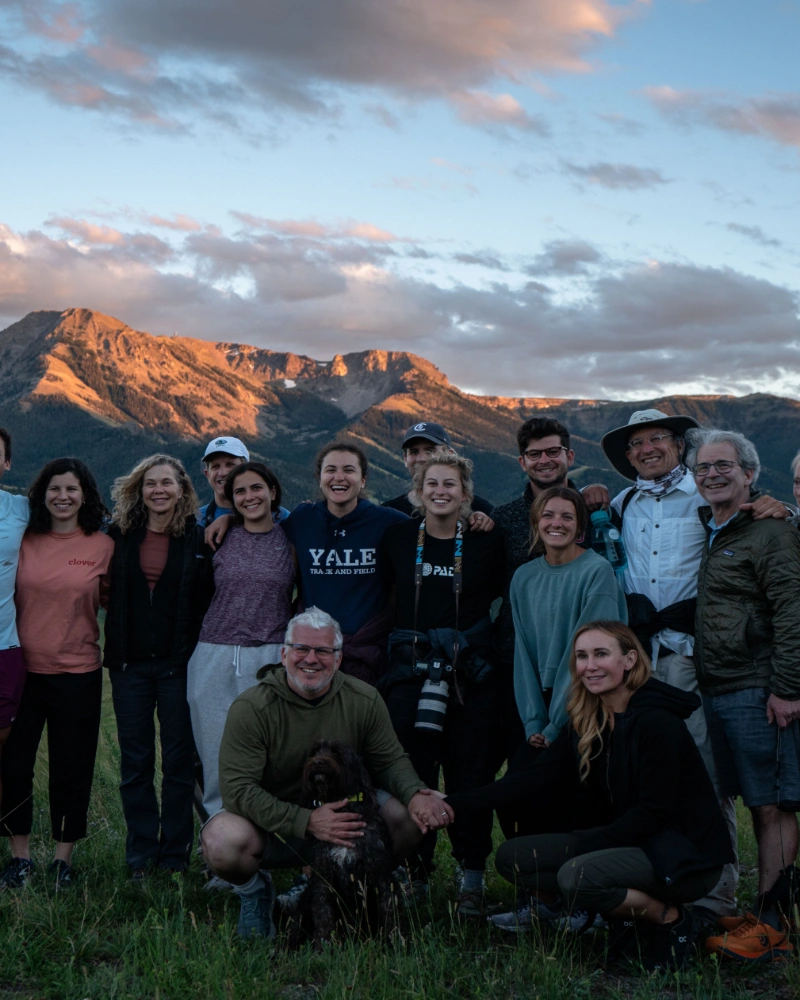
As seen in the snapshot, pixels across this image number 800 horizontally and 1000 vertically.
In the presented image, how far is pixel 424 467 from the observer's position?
21.2 feet

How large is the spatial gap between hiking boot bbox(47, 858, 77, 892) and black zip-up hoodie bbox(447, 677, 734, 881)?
3.46 metres

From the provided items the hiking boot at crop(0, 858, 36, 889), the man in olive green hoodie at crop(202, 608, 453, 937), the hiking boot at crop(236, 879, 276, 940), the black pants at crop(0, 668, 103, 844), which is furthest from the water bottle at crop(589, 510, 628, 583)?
the hiking boot at crop(0, 858, 36, 889)

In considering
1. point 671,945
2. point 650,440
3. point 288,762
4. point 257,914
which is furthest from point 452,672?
point 650,440

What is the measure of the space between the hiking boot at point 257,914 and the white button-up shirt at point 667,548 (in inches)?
115

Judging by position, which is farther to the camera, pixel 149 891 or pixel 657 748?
pixel 149 891

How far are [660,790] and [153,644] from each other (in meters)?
3.64

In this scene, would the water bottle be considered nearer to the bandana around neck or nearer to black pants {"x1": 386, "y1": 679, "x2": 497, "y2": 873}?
the bandana around neck

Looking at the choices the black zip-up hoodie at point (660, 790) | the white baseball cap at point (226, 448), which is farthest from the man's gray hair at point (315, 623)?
the white baseball cap at point (226, 448)

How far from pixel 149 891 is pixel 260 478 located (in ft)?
9.51

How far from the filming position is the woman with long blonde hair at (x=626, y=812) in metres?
5.01

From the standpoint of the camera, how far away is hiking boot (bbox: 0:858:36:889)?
617cm

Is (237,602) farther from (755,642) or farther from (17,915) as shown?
(755,642)

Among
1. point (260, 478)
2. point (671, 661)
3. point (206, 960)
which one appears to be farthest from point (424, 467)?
point (206, 960)

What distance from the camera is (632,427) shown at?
21.6 ft
